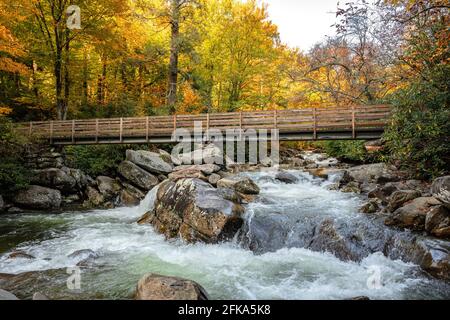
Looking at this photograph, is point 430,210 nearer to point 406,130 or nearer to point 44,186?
point 406,130

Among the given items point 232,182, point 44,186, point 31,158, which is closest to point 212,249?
point 232,182

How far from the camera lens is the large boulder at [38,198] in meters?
13.9

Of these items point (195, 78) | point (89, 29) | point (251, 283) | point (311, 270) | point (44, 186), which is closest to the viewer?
point (251, 283)

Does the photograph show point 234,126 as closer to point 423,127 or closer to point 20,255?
point 423,127

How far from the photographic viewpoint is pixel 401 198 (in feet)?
30.3

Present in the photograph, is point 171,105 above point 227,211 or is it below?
above

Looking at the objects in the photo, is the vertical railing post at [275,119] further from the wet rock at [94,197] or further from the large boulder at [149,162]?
the wet rock at [94,197]

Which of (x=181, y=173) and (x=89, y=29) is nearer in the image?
(x=181, y=173)

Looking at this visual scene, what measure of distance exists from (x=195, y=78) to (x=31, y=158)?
14575 millimetres

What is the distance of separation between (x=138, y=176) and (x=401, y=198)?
1243cm

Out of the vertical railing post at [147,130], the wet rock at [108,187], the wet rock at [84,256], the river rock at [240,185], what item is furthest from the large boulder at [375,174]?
the wet rock at [108,187]

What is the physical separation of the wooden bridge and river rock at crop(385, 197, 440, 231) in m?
4.72

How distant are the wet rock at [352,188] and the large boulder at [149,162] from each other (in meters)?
9.35

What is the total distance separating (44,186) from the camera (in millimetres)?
15242
